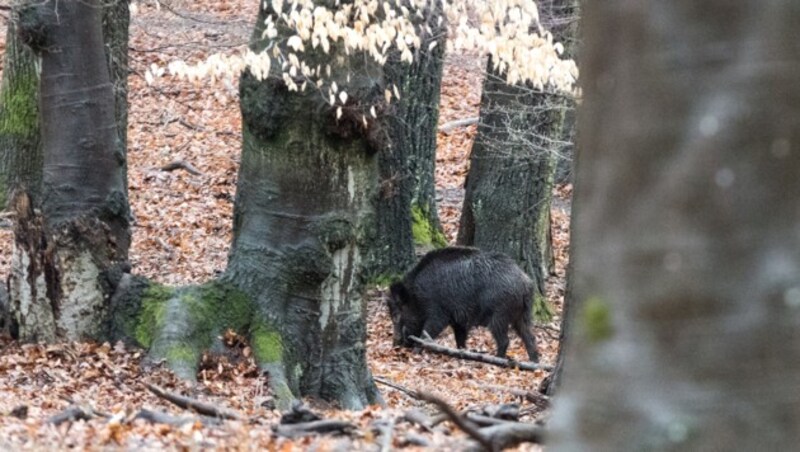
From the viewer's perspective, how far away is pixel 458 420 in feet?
13.0

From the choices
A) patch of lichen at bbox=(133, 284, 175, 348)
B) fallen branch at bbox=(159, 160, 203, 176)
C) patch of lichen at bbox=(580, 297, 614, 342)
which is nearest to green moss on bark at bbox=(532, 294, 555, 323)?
fallen branch at bbox=(159, 160, 203, 176)

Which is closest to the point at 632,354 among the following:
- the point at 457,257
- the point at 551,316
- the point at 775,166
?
the point at 775,166

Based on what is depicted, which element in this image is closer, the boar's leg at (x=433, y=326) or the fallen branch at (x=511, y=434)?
the fallen branch at (x=511, y=434)

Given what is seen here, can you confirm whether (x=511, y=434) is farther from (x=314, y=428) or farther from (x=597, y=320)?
(x=597, y=320)

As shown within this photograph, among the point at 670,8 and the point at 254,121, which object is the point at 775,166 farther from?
the point at 254,121

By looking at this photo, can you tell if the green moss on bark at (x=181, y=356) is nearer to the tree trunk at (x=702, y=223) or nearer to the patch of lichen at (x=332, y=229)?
the patch of lichen at (x=332, y=229)

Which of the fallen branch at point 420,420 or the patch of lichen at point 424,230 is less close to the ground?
the fallen branch at point 420,420

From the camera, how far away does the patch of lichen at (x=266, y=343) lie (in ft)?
30.5

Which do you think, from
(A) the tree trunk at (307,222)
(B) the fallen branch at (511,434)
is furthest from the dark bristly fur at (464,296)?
(B) the fallen branch at (511,434)

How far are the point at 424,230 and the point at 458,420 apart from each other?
14171 millimetres

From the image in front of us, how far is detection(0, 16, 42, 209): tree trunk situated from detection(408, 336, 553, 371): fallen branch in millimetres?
5885

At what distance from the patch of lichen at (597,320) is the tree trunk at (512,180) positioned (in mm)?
13233

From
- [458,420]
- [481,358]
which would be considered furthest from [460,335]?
[458,420]

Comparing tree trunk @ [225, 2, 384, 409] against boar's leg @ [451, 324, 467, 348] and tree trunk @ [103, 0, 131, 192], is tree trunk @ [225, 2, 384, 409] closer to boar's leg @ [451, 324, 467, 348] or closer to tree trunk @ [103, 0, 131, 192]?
tree trunk @ [103, 0, 131, 192]
